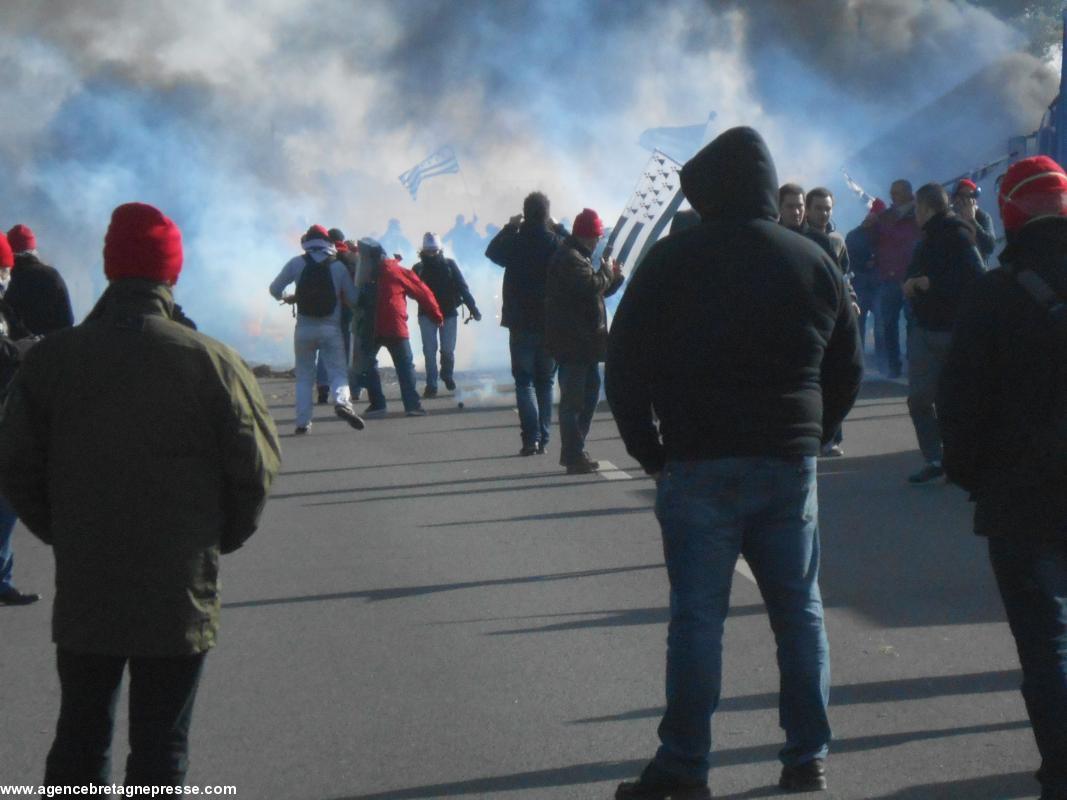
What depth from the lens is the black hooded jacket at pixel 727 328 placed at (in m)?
4.23

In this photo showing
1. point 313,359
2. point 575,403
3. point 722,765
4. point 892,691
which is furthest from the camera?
point 313,359

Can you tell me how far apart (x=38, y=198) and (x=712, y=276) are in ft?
88.6

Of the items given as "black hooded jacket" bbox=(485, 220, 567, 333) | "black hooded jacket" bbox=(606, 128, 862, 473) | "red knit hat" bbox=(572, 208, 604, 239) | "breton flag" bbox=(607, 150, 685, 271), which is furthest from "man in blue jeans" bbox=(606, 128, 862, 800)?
"breton flag" bbox=(607, 150, 685, 271)

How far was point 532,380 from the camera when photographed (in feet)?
40.2

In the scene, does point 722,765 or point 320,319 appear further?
point 320,319

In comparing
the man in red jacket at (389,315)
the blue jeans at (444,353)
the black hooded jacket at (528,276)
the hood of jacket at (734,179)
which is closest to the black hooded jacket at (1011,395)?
the hood of jacket at (734,179)

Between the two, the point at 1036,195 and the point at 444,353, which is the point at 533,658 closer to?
the point at 1036,195

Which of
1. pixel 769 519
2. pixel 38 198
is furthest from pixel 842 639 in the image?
pixel 38 198

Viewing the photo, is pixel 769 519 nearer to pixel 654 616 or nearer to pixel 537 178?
pixel 654 616

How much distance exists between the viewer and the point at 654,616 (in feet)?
22.2

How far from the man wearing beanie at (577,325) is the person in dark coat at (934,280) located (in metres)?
1.98

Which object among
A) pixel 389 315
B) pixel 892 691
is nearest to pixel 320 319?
pixel 389 315

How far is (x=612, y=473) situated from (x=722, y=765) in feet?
21.1

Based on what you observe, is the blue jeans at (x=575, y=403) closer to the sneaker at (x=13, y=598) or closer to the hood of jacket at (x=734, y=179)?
the sneaker at (x=13, y=598)
